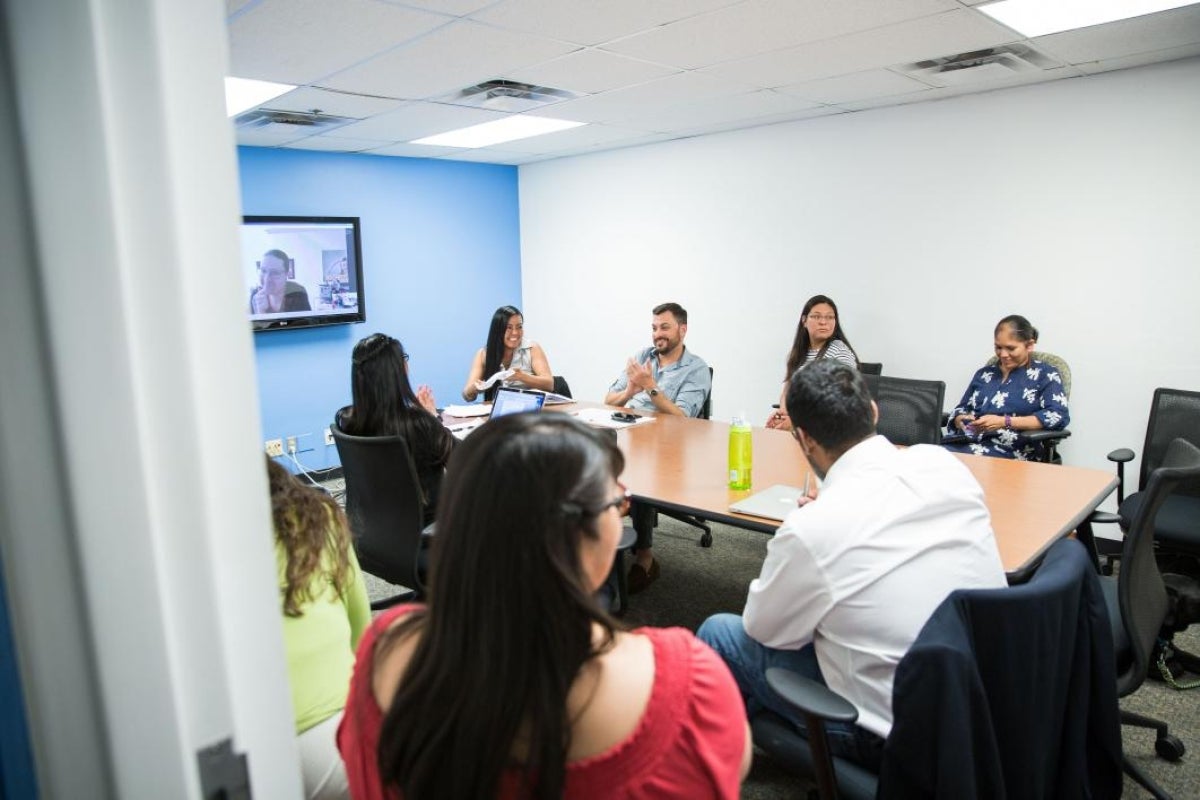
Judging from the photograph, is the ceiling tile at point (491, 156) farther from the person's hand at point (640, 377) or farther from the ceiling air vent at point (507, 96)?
the person's hand at point (640, 377)

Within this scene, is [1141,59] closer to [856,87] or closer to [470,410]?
[856,87]

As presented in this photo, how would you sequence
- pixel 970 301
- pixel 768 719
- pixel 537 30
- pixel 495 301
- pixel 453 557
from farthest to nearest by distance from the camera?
pixel 495 301, pixel 970 301, pixel 537 30, pixel 768 719, pixel 453 557

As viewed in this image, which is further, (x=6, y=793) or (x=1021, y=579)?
(x=1021, y=579)

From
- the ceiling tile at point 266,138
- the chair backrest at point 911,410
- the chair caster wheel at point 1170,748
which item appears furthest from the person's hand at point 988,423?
the ceiling tile at point 266,138

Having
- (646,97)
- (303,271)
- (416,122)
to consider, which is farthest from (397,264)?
(646,97)

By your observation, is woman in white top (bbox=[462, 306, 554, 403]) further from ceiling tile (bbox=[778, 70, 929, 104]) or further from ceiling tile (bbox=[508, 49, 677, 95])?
ceiling tile (bbox=[778, 70, 929, 104])

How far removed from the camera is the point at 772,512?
7.47 feet

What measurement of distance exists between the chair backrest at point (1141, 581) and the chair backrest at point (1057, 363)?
2.25 metres

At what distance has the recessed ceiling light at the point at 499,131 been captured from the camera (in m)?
4.67

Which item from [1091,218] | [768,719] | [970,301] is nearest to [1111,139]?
[1091,218]

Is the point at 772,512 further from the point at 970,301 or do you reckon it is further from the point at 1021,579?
the point at 970,301

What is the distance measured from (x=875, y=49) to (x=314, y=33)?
7.41 ft

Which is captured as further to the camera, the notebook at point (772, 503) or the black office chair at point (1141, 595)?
the notebook at point (772, 503)

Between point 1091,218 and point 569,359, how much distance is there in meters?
3.97
